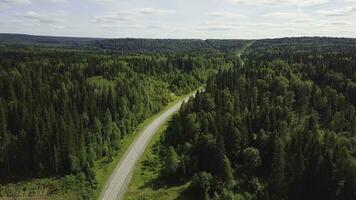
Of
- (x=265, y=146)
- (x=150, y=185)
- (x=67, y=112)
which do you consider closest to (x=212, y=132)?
(x=265, y=146)

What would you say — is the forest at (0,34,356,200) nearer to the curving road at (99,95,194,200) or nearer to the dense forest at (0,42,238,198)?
the dense forest at (0,42,238,198)

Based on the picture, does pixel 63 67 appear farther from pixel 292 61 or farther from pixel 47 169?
pixel 292 61

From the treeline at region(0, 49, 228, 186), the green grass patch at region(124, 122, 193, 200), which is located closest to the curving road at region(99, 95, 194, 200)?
the green grass patch at region(124, 122, 193, 200)

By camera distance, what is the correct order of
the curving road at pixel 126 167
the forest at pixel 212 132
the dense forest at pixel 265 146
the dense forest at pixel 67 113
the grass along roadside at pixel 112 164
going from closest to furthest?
the dense forest at pixel 265 146, the forest at pixel 212 132, the curving road at pixel 126 167, the grass along roadside at pixel 112 164, the dense forest at pixel 67 113

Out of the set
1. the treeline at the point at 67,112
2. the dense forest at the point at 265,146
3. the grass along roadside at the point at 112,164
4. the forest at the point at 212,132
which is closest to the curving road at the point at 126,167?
the grass along roadside at the point at 112,164

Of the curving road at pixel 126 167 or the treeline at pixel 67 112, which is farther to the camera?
the treeline at pixel 67 112

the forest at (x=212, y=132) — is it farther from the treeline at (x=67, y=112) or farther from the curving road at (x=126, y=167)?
the curving road at (x=126, y=167)

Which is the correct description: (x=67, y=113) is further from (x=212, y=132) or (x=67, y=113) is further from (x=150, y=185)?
(x=212, y=132)
